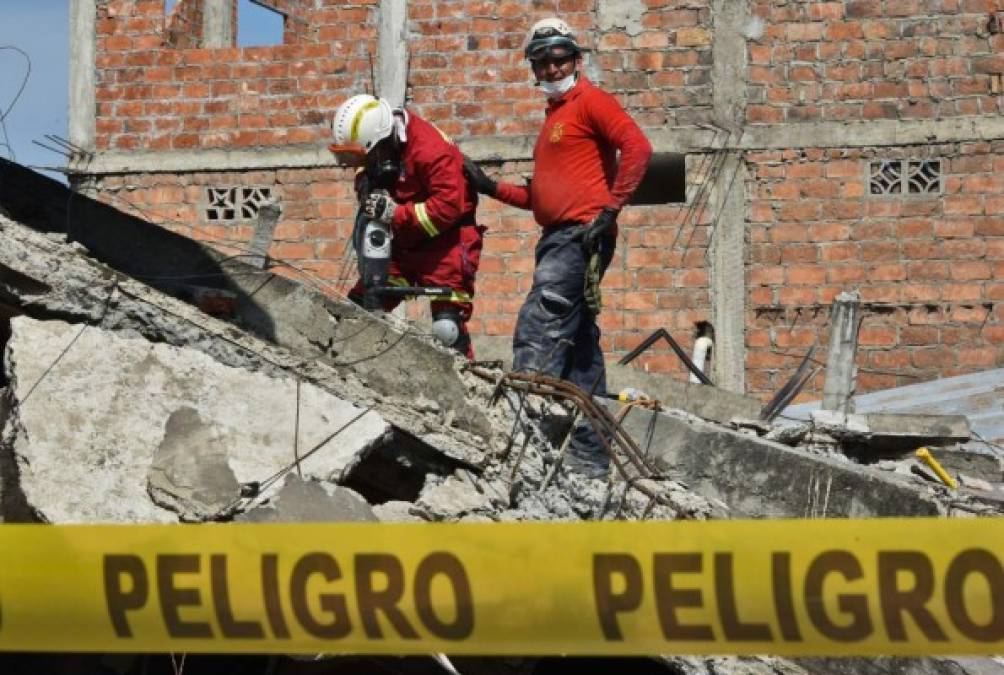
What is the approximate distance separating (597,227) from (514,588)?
352 centimetres

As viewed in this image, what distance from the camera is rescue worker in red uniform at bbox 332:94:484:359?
7.61 metres

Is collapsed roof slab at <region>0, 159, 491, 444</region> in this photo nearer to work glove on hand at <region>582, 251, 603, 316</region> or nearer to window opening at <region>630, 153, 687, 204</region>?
work glove on hand at <region>582, 251, 603, 316</region>

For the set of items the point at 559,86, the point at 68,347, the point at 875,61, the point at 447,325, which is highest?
the point at 875,61

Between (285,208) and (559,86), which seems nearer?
(559,86)

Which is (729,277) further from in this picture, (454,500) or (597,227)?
(454,500)

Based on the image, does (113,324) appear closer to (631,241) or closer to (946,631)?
(946,631)

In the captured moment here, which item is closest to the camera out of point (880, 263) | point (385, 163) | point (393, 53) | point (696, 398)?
point (385, 163)

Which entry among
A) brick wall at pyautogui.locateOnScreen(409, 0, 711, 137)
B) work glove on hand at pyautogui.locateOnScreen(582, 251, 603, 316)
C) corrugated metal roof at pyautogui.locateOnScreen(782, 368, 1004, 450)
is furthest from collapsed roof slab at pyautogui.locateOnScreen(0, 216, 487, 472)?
brick wall at pyautogui.locateOnScreen(409, 0, 711, 137)

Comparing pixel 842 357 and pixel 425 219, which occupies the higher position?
pixel 425 219

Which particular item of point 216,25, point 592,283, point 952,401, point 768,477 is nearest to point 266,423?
point 592,283

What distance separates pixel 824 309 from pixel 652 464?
4596 millimetres

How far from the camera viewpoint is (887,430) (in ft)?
28.9

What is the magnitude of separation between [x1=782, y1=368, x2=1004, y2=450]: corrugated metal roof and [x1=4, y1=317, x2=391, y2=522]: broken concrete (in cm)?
441

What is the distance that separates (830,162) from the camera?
11266 mm
